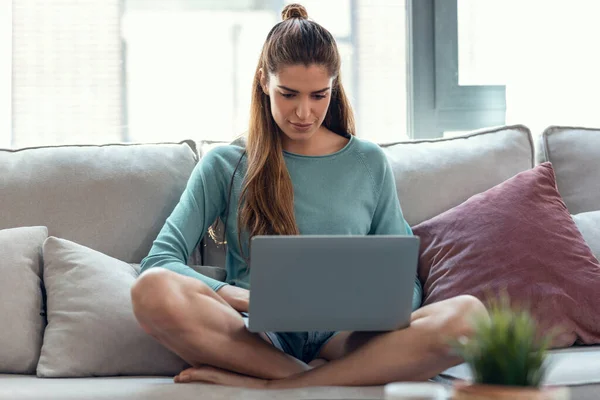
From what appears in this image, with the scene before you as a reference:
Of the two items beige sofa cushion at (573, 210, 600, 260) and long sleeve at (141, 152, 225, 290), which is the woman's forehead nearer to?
long sleeve at (141, 152, 225, 290)

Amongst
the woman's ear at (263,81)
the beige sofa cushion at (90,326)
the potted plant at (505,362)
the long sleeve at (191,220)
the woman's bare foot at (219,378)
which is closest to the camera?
the potted plant at (505,362)

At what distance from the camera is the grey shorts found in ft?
6.01

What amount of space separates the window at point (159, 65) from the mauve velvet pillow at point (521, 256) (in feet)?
2.62

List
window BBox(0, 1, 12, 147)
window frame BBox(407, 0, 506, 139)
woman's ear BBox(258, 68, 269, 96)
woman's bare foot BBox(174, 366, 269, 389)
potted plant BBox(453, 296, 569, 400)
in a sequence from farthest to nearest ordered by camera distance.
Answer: window frame BBox(407, 0, 506, 139), window BBox(0, 1, 12, 147), woman's ear BBox(258, 68, 269, 96), woman's bare foot BBox(174, 366, 269, 389), potted plant BBox(453, 296, 569, 400)

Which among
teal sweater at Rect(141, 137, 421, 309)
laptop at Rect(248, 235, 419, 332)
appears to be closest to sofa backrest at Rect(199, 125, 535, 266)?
teal sweater at Rect(141, 137, 421, 309)

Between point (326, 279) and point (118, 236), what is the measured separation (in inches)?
33.0

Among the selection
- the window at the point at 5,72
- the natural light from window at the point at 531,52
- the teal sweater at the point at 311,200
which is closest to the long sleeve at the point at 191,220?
the teal sweater at the point at 311,200

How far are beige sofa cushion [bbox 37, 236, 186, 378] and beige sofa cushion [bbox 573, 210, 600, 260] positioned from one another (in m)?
1.10

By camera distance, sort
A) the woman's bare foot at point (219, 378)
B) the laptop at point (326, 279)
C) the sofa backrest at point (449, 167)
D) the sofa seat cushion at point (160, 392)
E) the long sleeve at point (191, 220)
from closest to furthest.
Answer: the laptop at point (326, 279), the sofa seat cushion at point (160, 392), the woman's bare foot at point (219, 378), the long sleeve at point (191, 220), the sofa backrest at point (449, 167)

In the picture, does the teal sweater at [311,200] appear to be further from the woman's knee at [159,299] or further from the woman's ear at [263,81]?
the woman's knee at [159,299]

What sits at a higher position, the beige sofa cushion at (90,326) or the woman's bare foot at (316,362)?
the beige sofa cushion at (90,326)

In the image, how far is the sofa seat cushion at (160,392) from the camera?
1500mm

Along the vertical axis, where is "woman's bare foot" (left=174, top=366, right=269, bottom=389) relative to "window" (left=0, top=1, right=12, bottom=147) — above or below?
below

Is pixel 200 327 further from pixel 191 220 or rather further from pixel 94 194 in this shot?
pixel 94 194
